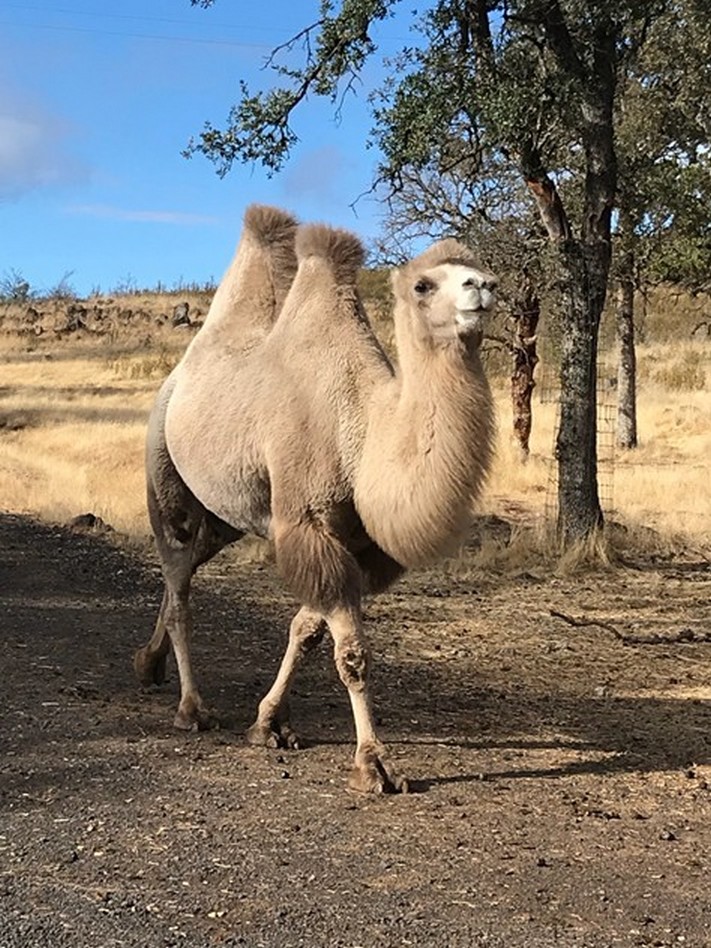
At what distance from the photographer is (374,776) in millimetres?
5246

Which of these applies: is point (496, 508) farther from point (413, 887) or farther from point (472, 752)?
point (413, 887)

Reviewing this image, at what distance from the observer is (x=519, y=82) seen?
11.4m

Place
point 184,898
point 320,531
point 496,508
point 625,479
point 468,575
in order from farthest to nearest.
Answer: point 625,479 < point 496,508 < point 468,575 < point 320,531 < point 184,898

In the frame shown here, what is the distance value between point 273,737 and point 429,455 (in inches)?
71.8

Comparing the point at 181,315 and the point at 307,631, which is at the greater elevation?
the point at 181,315

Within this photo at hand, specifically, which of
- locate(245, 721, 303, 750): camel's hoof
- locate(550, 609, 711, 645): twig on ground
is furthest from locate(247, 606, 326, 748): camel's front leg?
locate(550, 609, 711, 645): twig on ground

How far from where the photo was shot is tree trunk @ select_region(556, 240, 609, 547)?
12.7 metres

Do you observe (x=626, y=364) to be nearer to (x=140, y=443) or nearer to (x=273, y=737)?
(x=140, y=443)

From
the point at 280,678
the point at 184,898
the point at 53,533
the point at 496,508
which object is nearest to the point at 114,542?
the point at 53,533

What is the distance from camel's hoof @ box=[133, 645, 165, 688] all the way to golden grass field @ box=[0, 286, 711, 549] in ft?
8.89

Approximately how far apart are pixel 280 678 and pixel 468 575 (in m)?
6.29

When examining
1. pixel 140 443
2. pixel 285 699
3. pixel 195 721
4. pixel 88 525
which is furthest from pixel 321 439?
pixel 140 443

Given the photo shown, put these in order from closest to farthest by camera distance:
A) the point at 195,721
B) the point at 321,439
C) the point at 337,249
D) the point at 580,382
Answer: the point at 321,439
the point at 337,249
the point at 195,721
the point at 580,382

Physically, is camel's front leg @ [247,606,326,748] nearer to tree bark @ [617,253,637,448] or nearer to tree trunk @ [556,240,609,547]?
tree trunk @ [556,240,609,547]
